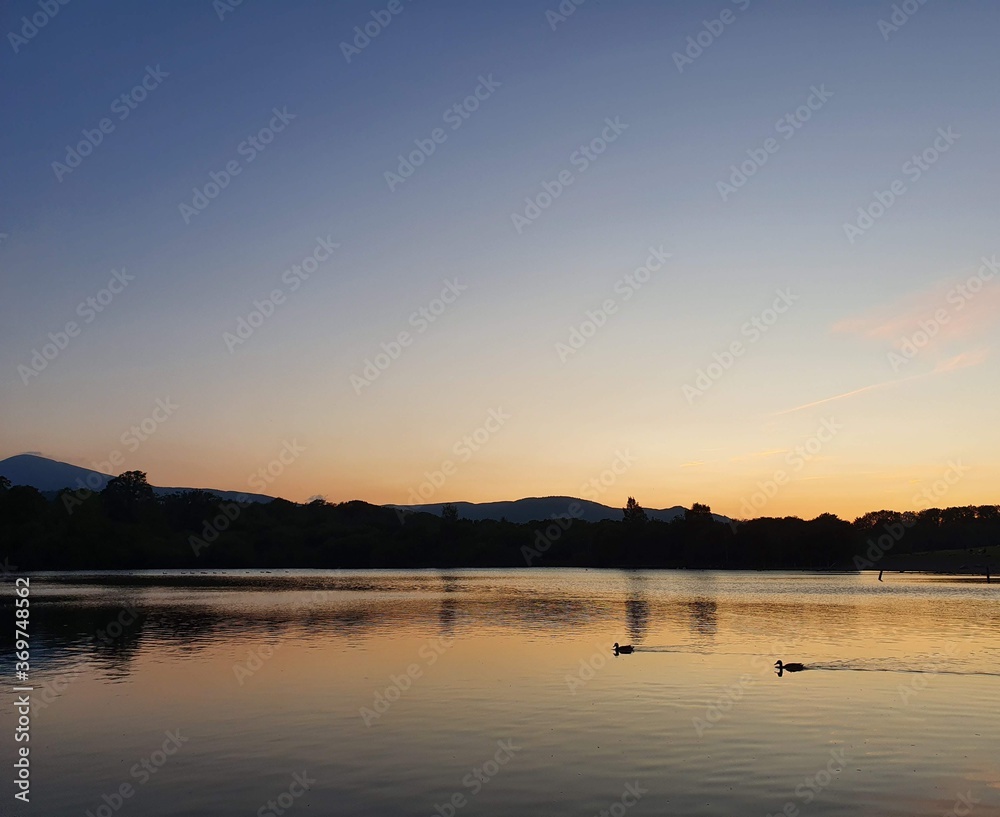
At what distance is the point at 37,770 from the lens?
24.9 metres

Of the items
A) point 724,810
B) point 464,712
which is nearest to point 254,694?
point 464,712

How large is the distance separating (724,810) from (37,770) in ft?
63.9
